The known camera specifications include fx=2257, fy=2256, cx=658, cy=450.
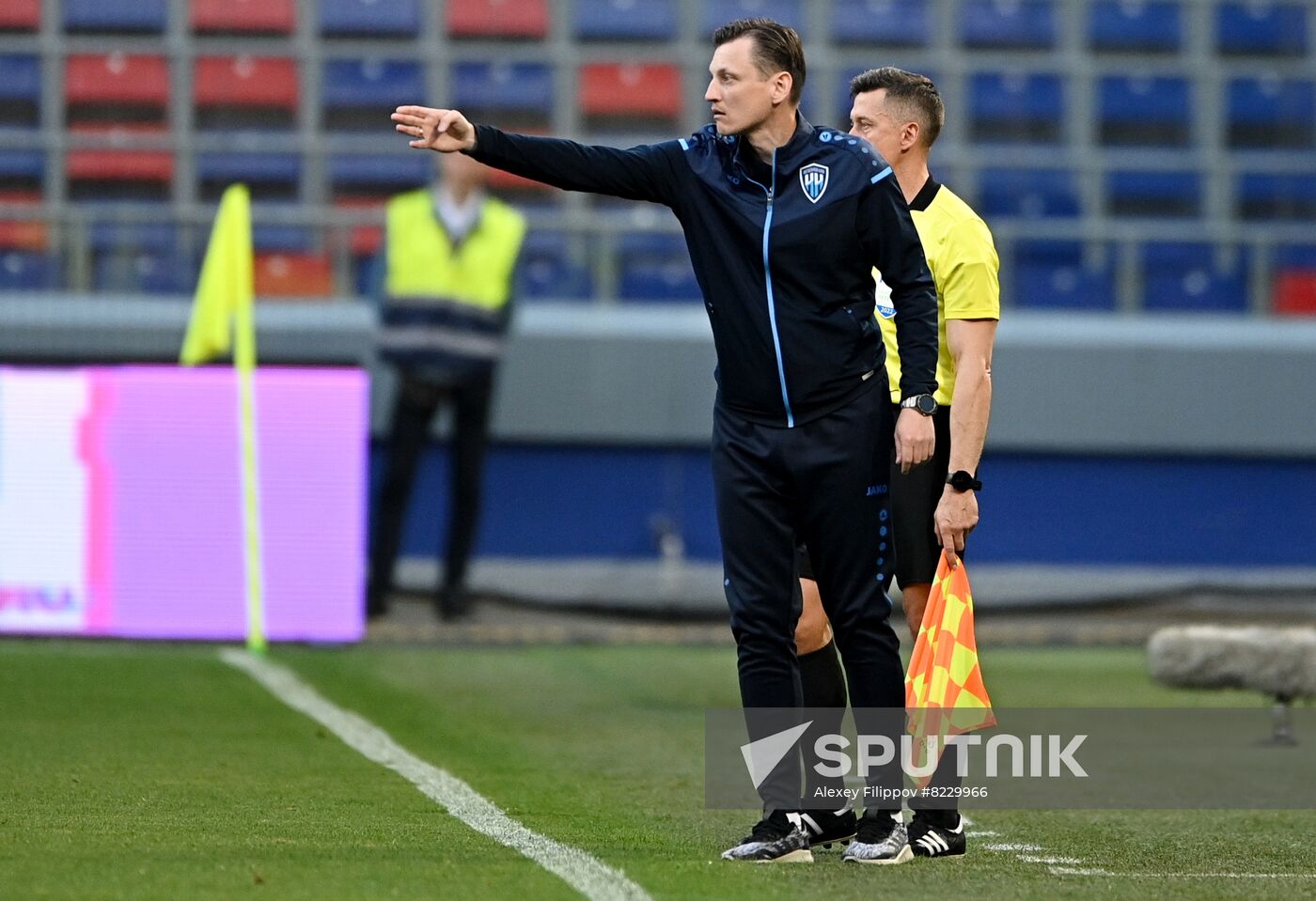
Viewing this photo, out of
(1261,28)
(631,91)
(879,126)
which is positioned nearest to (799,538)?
(879,126)

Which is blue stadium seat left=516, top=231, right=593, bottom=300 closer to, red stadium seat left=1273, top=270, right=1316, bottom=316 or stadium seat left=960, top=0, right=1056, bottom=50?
stadium seat left=960, top=0, right=1056, bottom=50

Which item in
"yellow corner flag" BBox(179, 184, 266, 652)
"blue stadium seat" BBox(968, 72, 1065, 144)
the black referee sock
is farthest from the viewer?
"blue stadium seat" BBox(968, 72, 1065, 144)

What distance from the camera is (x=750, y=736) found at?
4.58 m

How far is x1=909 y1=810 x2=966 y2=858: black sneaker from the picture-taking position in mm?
4660

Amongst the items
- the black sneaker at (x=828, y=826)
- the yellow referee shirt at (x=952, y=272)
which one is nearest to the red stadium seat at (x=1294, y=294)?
the yellow referee shirt at (x=952, y=272)

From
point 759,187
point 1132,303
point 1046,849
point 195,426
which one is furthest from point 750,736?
point 1132,303

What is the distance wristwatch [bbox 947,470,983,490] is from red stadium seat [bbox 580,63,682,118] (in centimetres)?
941

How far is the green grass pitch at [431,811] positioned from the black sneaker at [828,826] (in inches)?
2.8

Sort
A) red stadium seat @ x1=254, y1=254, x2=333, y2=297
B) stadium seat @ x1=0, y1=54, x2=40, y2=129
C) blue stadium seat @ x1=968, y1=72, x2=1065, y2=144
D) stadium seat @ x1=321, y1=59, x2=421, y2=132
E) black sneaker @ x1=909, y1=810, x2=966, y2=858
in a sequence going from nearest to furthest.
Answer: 1. black sneaker @ x1=909, y1=810, x2=966, y2=858
2. red stadium seat @ x1=254, y1=254, x2=333, y2=297
3. stadium seat @ x1=0, y1=54, x2=40, y2=129
4. stadium seat @ x1=321, y1=59, x2=421, y2=132
5. blue stadium seat @ x1=968, y1=72, x2=1065, y2=144

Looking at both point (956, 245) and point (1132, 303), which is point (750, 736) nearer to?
point (956, 245)

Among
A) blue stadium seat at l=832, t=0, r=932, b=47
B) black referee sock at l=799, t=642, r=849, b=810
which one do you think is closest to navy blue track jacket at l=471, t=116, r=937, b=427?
black referee sock at l=799, t=642, r=849, b=810

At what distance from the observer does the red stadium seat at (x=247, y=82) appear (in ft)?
44.4

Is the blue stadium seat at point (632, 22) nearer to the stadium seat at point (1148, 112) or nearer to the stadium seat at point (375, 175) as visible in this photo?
the stadium seat at point (375, 175)

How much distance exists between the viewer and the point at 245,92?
13.6 metres
